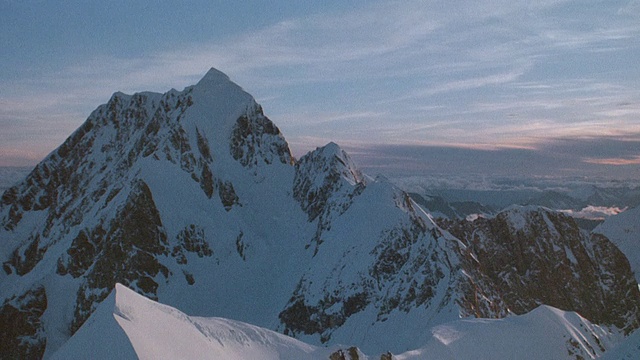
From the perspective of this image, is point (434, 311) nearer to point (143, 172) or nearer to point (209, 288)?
point (209, 288)

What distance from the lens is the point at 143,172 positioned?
117562 mm

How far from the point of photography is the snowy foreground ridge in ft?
85.3

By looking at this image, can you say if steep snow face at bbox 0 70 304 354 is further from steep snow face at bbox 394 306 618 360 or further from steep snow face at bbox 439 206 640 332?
steep snow face at bbox 394 306 618 360

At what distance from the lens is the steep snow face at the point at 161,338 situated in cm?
2534

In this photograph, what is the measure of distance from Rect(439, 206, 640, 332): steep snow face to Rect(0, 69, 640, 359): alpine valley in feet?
1.40

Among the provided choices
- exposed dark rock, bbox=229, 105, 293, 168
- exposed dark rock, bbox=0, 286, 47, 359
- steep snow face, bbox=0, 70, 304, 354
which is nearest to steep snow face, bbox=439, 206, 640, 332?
steep snow face, bbox=0, 70, 304, 354

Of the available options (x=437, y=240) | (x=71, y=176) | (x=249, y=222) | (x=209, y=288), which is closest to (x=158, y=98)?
(x=71, y=176)

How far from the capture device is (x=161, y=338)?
1104 inches

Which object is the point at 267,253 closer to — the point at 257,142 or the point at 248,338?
the point at 257,142

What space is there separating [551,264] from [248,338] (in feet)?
360

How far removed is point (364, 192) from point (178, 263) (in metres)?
45.5

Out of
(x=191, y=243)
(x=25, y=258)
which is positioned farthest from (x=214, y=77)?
(x=25, y=258)

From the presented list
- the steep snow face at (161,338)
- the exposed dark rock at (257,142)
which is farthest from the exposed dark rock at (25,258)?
the steep snow face at (161,338)

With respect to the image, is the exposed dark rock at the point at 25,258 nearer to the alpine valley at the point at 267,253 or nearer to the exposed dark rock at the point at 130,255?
the alpine valley at the point at 267,253
